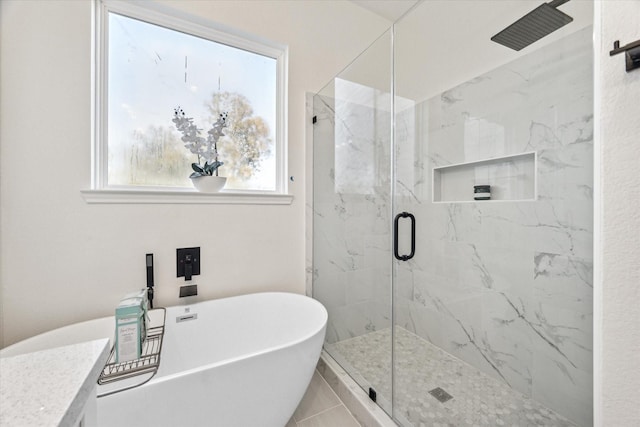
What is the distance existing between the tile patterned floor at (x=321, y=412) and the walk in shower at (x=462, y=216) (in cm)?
19

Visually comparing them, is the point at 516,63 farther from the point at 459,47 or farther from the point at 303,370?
the point at 303,370

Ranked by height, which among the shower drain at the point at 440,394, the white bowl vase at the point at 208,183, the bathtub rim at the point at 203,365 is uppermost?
the white bowl vase at the point at 208,183

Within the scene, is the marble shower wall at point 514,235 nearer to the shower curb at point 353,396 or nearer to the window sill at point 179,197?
the shower curb at point 353,396

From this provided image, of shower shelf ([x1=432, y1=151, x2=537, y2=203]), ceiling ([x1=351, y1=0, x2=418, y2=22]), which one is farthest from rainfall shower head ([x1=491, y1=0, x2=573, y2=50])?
ceiling ([x1=351, y1=0, x2=418, y2=22])

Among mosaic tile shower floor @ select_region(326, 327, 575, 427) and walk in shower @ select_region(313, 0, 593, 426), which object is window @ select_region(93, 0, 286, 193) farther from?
mosaic tile shower floor @ select_region(326, 327, 575, 427)

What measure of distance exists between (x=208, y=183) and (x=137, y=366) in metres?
1.04

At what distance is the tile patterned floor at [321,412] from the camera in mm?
1410

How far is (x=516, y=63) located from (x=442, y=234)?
1168 mm

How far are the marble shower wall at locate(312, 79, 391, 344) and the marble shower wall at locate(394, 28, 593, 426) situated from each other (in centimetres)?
16

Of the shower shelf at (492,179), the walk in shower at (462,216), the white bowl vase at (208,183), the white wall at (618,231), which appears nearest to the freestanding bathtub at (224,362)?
the walk in shower at (462,216)

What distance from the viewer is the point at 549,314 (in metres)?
1.41

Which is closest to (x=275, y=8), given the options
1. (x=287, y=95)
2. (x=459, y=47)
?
(x=287, y=95)

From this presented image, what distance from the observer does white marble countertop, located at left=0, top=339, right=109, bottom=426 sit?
30 centimetres

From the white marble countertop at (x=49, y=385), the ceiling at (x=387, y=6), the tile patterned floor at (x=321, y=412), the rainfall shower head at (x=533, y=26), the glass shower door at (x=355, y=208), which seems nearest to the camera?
the white marble countertop at (x=49, y=385)
